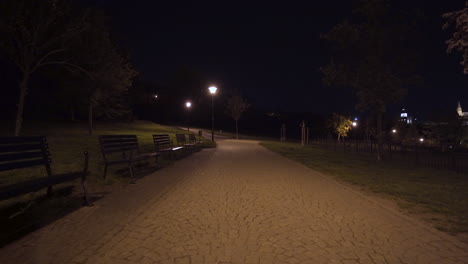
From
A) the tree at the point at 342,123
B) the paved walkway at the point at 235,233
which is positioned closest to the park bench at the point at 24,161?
the paved walkway at the point at 235,233

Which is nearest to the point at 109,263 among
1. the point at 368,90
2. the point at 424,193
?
the point at 424,193

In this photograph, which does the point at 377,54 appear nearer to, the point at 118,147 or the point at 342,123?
the point at 118,147

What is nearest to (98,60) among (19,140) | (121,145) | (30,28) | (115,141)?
(30,28)

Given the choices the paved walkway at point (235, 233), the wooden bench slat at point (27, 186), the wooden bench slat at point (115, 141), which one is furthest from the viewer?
the wooden bench slat at point (115, 141)

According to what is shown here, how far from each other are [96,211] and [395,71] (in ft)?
45.6

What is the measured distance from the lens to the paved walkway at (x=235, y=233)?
10.8 feet

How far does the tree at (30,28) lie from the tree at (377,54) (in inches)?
526

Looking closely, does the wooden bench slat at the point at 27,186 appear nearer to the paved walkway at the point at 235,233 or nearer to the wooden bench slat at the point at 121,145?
the paved walkway at the point at 235,233

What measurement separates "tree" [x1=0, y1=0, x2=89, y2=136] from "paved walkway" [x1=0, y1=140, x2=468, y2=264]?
39.7ft

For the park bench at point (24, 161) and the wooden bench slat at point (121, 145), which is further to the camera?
the wooden bench slat at point (121, 145)

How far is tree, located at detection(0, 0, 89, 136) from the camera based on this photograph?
A: 523 inches

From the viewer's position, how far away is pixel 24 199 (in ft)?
17.8

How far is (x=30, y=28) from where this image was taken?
14578 mm

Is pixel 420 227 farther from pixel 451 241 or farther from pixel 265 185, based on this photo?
pixel 265 185
